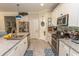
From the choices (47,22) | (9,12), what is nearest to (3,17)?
(9,12)

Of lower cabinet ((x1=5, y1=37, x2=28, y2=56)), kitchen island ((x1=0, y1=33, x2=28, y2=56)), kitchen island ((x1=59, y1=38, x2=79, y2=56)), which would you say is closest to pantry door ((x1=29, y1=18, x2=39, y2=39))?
lower cabinet ((x1=5, y1=37, x2=28, y2=56))

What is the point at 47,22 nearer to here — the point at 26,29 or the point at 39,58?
the point at 26,29

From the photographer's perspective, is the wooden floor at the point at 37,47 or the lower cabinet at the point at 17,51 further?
the wooden floor at the point at 37,47

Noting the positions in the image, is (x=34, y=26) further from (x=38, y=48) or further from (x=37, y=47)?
(x=38, y=48)

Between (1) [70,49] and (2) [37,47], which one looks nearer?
(1) [70,49]

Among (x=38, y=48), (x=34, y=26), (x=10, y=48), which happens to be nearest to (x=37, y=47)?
(x=38, y=48)

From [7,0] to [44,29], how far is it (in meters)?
5.20

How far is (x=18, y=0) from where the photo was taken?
64 cm

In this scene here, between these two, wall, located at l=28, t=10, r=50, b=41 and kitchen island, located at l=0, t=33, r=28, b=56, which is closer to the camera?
kitchen island, located at l=0, t=33, r=28, b=56

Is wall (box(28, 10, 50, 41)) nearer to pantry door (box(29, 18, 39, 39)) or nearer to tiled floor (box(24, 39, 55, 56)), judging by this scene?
pantry door (box(29, 18, 39, 39))

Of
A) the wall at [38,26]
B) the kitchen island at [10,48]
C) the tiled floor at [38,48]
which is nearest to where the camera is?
the kitchen island at [10,48]

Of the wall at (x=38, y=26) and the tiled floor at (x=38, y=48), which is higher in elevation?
the wall at (x=38, y=26)

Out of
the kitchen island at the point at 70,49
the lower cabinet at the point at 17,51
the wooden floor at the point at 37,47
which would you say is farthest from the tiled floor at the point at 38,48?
the kitchen island at the point at 70,49

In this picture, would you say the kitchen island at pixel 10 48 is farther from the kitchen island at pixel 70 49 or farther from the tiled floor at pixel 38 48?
the tiled floor at pixel 38 48
